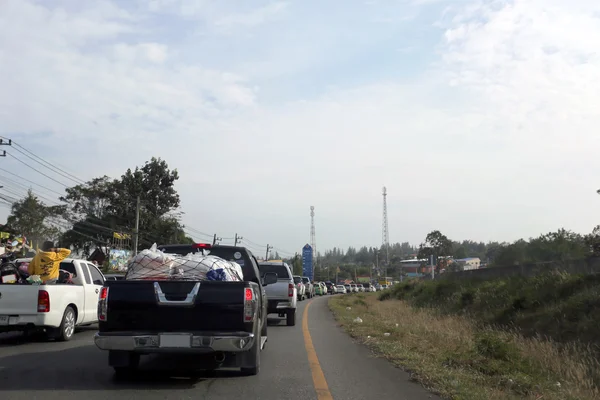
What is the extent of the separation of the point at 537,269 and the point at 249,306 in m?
20.3

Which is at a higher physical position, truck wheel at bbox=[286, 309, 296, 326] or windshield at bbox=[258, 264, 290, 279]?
windshield at bbox=[258, 264, 290, 279]

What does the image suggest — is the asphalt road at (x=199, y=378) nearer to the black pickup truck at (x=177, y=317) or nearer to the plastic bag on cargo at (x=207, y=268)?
the black pickup truck at (x=177, y=317)

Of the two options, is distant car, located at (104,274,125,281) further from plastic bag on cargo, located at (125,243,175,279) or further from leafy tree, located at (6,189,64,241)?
leafy tree, located at (6,189,64,241)

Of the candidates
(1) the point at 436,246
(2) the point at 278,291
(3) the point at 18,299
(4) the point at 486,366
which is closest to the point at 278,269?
(2) the point at 278,291

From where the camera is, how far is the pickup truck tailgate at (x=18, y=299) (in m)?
12.1

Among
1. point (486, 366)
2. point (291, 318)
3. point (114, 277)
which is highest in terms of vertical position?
point (114, 277)

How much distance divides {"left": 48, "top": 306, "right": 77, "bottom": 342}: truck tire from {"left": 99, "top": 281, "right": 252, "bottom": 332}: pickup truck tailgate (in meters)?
5.76

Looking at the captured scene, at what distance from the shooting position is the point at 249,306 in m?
7.88

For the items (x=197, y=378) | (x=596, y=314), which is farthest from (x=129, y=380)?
A: (x=596, y=314)

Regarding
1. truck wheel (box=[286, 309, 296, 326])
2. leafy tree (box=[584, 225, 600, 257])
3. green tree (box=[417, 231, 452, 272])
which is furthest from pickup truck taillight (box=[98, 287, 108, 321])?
green tree (box=[417, 231, 452, 272])

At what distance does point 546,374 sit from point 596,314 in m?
7.75

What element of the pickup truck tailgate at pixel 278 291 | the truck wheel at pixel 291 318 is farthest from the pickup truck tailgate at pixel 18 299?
the truck wheel at pixel 291 318

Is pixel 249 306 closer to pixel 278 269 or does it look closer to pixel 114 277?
pixel 114 277

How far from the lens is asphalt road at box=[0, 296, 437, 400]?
752cm
